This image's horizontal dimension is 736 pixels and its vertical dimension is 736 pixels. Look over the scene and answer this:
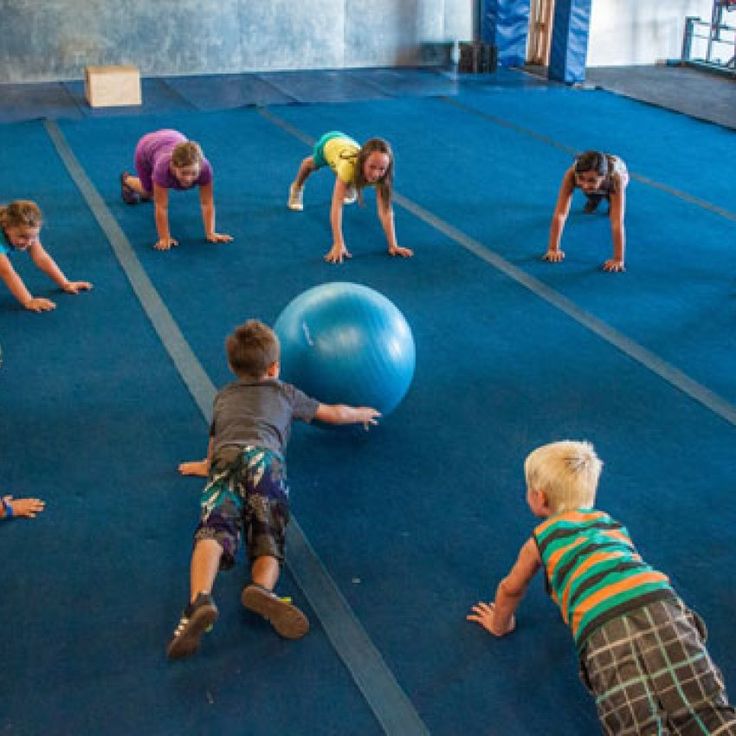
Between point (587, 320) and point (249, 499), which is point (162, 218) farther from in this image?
point (249, 499)

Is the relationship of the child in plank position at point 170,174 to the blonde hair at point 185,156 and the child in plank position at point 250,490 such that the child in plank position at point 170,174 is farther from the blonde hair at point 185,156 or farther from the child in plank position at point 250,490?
the child in plank position at point 250,490

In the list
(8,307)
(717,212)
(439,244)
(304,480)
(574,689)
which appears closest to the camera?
(574,689)

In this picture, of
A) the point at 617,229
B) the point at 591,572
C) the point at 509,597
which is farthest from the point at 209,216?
the point at 591,572

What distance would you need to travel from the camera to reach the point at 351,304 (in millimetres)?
3609

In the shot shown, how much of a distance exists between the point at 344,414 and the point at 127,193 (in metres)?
3.83

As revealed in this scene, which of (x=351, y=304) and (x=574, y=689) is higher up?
(x=351, y=304)

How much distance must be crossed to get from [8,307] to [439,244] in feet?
9.02

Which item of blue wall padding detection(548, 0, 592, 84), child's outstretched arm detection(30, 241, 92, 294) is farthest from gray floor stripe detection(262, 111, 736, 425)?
blue wall padding detection(548, 0, 592, 84)

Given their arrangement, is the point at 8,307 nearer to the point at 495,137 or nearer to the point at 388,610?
the point at 388,610

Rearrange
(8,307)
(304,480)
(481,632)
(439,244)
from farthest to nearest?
1. (439,244)
2. (8,307)
3. (304,480)
4. (481,632)

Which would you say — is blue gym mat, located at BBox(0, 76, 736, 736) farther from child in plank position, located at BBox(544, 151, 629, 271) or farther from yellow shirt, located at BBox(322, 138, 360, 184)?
yellow shirt, located at BBox(322, 138, 360, 184)

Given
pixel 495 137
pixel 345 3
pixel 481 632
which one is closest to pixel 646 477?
pixel 481 632

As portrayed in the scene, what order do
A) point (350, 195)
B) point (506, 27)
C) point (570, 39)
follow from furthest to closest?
point (506, 27) < point (570, 39) < point (350, 195)

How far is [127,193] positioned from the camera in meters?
6.60
